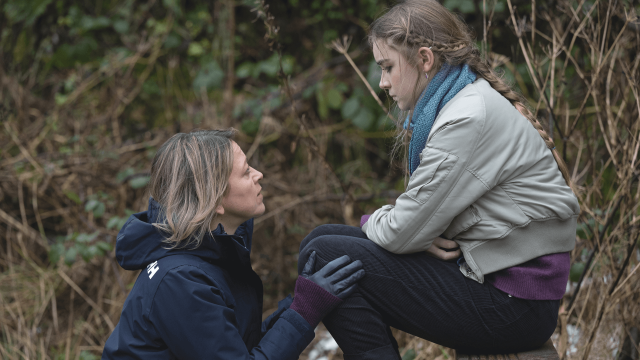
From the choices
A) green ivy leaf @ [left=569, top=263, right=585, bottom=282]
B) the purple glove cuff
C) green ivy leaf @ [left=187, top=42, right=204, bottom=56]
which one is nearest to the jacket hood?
the purple glove cuff

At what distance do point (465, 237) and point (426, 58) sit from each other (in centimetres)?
56

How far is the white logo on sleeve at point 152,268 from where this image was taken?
1.59 metres

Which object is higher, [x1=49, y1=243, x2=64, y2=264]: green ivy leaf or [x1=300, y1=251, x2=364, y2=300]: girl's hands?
[x1=300, y1=251, x2=364, y2=300]: girl's hands

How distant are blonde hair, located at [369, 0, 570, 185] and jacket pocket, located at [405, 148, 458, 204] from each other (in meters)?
0.34

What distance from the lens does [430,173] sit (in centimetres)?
151

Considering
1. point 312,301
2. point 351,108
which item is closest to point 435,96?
point 312,301

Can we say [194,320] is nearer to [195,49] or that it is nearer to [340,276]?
[340,276]

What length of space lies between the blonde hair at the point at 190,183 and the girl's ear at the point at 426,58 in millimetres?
659

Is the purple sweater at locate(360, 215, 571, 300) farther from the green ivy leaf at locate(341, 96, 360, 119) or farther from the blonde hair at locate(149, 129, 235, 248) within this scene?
the green ivy leaf at locate(341, 96, 360, 119)

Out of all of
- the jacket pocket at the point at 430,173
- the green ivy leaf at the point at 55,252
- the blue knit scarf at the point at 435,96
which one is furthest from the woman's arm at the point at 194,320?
the green ivy leaf at the point at 55,252

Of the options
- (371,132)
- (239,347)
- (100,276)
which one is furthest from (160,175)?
(371,132)

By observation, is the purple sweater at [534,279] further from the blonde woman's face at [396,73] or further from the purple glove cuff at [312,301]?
the blonde woman's face at [396,73]

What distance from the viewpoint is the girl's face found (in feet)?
5.82

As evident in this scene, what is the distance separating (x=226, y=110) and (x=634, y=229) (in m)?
2.92
